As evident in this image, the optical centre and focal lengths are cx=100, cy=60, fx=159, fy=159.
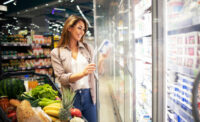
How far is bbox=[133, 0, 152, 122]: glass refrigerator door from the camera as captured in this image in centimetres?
160

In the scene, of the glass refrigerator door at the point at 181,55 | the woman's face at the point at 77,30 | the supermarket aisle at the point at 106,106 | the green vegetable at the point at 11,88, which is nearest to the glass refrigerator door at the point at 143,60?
Answer: the glass refrigerator door at the point at 181,55

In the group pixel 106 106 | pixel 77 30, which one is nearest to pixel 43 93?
pixel 77 30

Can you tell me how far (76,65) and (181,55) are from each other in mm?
1180

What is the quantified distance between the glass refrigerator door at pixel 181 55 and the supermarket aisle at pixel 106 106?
266 cm

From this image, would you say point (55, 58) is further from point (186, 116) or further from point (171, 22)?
point (186, 116)

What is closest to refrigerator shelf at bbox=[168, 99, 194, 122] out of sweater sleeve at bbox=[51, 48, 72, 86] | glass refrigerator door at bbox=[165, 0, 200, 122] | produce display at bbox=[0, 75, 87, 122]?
glass refrigerator door at bbox=[165, 0, 200, 122]

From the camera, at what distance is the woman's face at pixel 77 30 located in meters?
1.83

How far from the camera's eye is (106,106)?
4.47 m

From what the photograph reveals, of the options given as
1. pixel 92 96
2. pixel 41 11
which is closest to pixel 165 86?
pixel 92 96

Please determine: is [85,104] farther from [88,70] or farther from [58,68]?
[58,68]

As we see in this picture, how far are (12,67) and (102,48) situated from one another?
355cm

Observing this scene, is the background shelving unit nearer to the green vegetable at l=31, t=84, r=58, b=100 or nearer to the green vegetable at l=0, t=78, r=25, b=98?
the green vegetable at l=0, t=78, r=25, b=98

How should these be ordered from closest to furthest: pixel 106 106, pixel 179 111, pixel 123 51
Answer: pixel 179 111
pixel 123 51
pixel 106 106

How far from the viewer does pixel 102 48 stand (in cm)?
214
